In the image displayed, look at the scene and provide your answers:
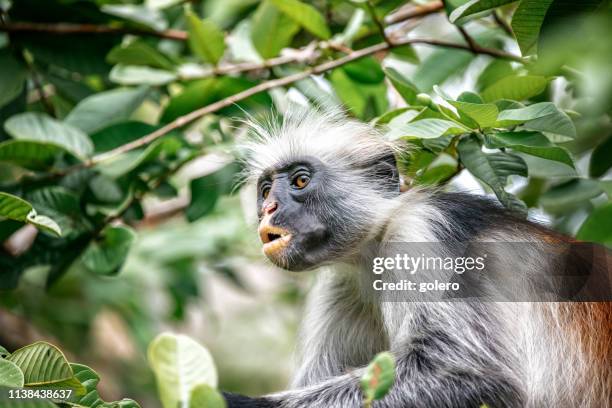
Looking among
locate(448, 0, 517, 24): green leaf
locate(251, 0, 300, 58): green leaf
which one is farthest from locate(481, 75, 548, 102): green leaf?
locate(251, 0, 300, 58): green leaf

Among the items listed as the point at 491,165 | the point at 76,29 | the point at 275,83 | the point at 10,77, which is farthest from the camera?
the point at 76,29

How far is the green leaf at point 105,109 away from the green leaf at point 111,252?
804 mm

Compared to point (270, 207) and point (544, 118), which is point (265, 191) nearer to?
point (270, 207)

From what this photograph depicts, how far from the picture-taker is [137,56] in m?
5.43

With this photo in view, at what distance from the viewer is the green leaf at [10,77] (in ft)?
18.3

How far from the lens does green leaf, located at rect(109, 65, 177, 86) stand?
557 cm

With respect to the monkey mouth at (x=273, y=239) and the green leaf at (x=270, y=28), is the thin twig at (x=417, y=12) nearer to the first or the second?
the green leaf at (x=270, y=28)

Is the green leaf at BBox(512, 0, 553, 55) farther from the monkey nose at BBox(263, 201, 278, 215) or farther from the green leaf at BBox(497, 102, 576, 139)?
the monkey nose at BBox(263, 201, 278, 215)

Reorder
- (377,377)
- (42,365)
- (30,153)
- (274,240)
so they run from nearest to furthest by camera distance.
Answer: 1. (377,377)
2. (42,365)
3. (274,240)
4. (30,153)

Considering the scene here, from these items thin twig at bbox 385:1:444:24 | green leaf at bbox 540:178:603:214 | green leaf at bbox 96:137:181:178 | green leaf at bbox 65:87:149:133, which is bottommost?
green leaf at bbox 540:178:603:214

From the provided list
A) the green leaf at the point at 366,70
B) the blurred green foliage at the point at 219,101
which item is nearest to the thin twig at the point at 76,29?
the blurred green foliage at the point at 219,101

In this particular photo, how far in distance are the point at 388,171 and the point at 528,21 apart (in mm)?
1574

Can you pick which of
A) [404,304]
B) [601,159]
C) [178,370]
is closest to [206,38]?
[404,304]

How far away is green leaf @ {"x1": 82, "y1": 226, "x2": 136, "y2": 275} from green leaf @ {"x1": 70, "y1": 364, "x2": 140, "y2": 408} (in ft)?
5.79
